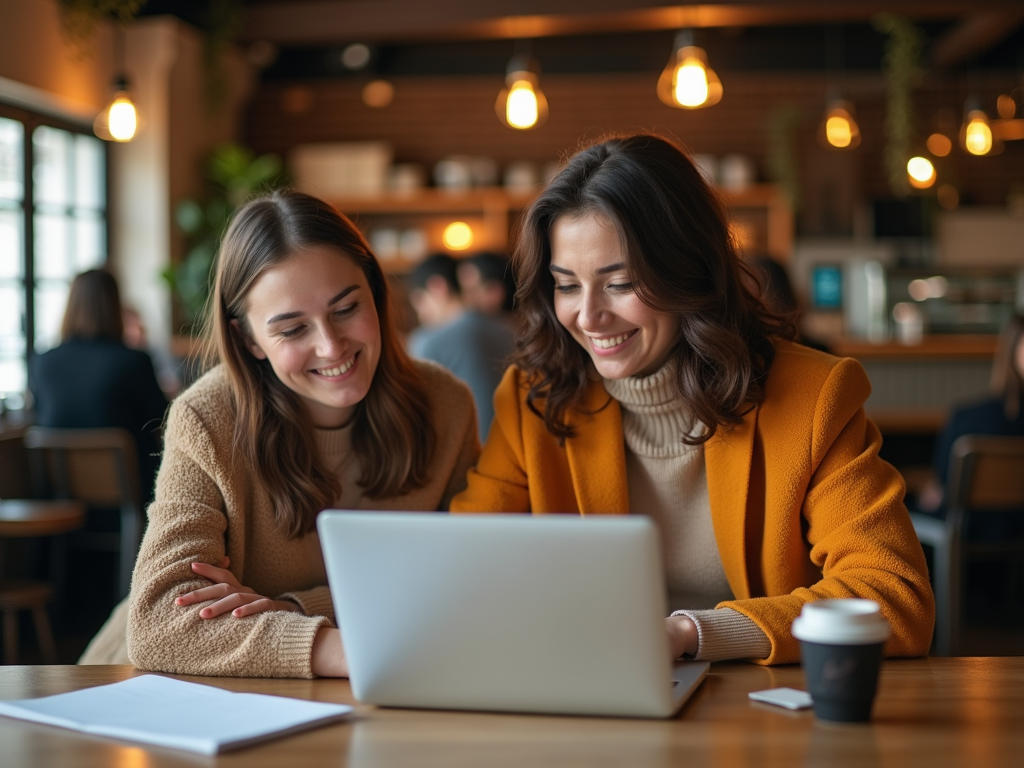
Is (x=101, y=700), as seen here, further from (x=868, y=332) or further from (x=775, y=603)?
(x=868, y=332)

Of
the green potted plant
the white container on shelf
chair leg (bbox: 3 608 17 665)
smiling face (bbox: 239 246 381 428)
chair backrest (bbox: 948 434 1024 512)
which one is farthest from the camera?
the white container on shelf

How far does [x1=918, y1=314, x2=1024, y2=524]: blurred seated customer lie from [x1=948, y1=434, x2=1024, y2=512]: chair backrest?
349 mm

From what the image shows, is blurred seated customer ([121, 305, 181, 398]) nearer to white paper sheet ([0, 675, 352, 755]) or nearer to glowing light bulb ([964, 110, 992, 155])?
glowing light bulb ([964, 110, 992, 155])

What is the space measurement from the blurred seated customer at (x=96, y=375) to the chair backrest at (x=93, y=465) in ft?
0.73

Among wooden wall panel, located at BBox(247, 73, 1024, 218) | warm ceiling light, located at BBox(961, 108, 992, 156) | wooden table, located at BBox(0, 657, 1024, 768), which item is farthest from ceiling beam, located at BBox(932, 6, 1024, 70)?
→ wooden table, located at BBox(0, 657, 1024, 768)

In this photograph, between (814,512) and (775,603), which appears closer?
(775,603)

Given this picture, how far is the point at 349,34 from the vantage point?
25.6ft

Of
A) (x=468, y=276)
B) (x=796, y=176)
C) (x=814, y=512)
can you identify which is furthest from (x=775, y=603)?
(x=796, y=176)

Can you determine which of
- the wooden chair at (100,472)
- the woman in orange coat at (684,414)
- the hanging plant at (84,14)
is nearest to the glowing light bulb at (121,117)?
the hanging plant at (84,14)

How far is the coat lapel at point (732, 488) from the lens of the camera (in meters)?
1.78

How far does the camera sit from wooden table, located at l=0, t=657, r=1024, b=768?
117 cm

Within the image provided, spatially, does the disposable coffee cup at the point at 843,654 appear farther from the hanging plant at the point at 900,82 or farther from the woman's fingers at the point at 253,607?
the hanging plant at the point at 900,82

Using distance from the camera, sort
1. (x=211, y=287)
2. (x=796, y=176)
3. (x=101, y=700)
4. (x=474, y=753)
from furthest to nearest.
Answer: (x=796, y=176)
(x=211, y=287)
(x=101, y=700)
(x=474, y=753)

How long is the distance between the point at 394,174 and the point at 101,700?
27.4 ft
